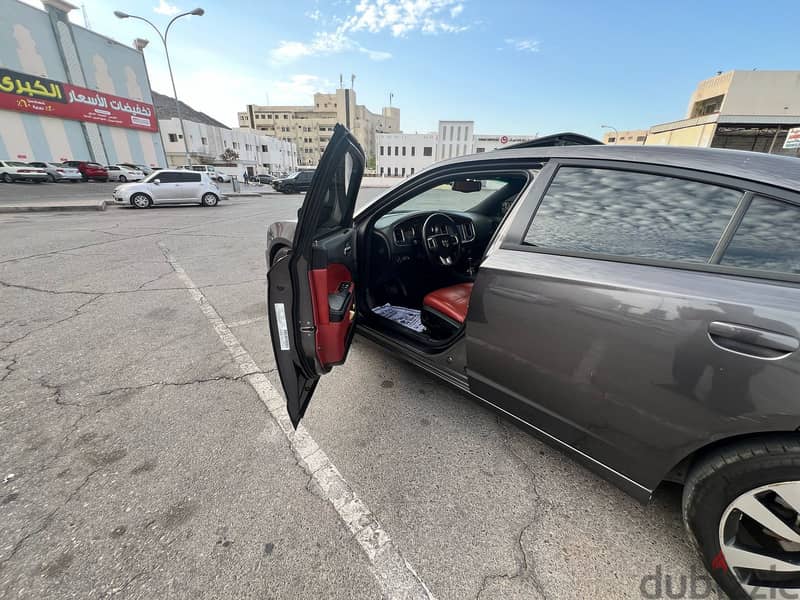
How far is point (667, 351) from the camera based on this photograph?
1.15 m

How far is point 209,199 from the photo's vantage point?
47.0 ft

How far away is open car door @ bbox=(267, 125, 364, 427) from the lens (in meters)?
1.65

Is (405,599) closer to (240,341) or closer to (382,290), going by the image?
(382,290)

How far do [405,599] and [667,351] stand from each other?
1257 mm

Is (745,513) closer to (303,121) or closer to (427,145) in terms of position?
(427,145)

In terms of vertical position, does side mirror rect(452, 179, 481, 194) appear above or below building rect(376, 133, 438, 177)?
below

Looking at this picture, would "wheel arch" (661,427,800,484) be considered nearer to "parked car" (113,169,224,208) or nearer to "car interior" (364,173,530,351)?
"car interior" (364,173,530,351)

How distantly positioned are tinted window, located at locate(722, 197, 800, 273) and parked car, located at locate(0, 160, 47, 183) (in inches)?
1238

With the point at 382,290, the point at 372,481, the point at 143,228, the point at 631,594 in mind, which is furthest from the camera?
the point at 143,228

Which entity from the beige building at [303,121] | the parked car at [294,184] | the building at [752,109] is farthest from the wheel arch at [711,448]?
the beige building at [303,121]

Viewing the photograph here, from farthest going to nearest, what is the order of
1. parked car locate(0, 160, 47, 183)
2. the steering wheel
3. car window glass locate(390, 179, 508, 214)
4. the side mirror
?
parked car locate(0, 160, 47, 183)
car window glass locate(390, 179, 508, 214)
the steering wheel
the side mirror

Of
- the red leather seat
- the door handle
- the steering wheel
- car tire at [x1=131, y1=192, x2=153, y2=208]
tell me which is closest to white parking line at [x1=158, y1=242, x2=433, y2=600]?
the red leather seat

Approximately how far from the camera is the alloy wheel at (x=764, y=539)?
3.45 ft

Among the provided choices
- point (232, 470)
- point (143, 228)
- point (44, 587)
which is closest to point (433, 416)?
point (232, 470)
